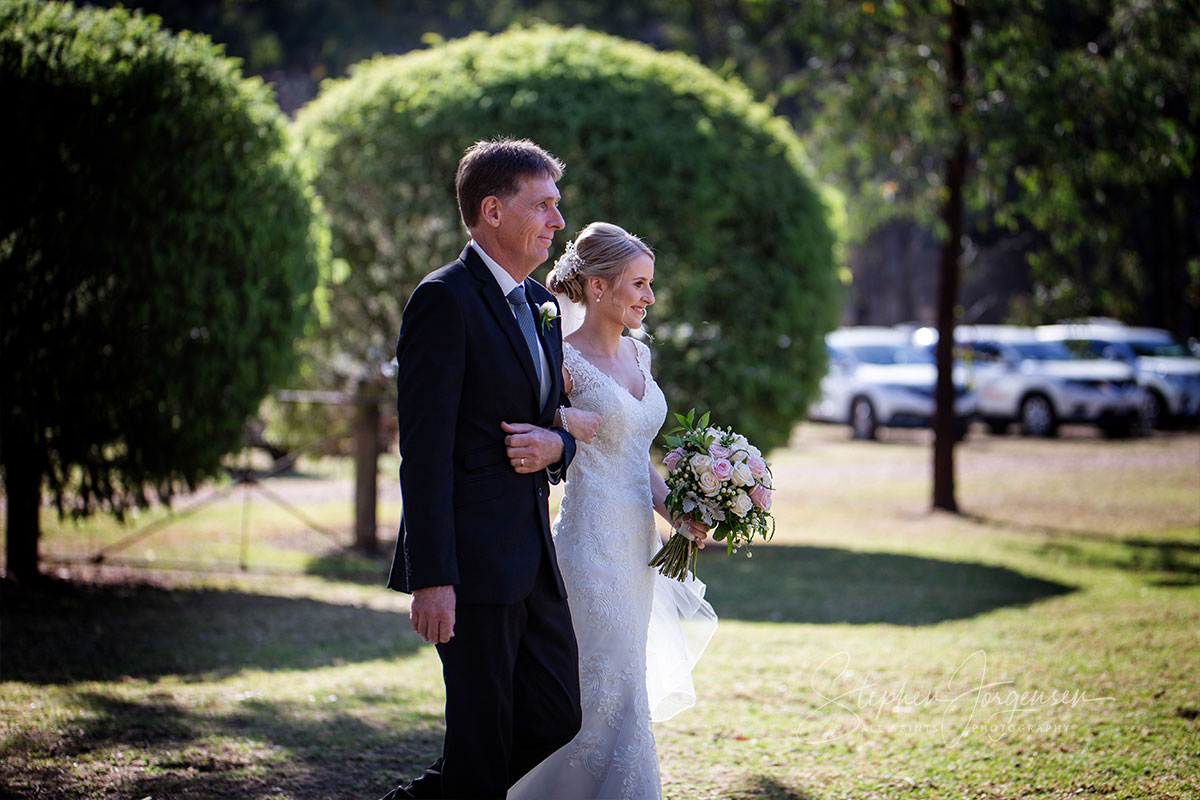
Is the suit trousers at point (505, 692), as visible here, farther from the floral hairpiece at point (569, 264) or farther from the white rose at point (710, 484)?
the floral hairpiece at point (569, 264)

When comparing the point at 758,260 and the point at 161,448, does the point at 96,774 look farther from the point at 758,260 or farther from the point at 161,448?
the point at 758,260

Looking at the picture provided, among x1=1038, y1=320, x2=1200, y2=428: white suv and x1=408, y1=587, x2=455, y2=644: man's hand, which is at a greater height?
x1=1038, y1=320, x2=1200, y2=428: white suv

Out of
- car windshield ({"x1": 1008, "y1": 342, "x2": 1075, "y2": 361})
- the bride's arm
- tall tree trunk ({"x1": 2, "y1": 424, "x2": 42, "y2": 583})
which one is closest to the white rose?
the bride's arm

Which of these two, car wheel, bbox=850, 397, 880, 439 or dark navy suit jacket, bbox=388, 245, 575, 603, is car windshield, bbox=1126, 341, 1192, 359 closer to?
car wheel, bbox=850, 397, 880, 439

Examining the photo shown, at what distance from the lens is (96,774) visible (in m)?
4.82

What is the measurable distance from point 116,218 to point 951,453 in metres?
9.60

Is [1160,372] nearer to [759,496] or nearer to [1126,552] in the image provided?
[1126,552]

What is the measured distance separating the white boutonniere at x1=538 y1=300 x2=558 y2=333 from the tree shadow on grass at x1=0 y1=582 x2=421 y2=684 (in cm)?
399

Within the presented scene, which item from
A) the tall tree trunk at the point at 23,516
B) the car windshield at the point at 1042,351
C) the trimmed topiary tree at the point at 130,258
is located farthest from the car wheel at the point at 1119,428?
the tall tree trunk at the point at 23,516

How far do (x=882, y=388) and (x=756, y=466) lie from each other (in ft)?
66.4

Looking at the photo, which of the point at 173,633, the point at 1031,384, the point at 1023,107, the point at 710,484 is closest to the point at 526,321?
the point at 710,484

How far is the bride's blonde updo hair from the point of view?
14.3 feet

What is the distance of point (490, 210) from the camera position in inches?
146

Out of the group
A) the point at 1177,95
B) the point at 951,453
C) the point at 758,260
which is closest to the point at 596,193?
the point at 758,260
